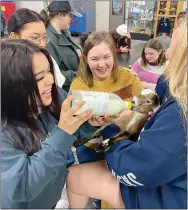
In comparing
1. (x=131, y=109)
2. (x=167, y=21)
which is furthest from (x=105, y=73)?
(x=167, y=21)

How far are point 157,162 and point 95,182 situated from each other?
29 cm

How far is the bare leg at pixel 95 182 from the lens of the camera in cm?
80

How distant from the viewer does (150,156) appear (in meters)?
0.63

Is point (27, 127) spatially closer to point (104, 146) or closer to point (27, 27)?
point (104, 146)

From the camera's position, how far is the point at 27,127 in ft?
2.31

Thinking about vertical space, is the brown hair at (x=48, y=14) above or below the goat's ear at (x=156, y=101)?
above

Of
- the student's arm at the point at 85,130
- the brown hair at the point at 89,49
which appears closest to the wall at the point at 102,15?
the brown hair at the point at 89,49

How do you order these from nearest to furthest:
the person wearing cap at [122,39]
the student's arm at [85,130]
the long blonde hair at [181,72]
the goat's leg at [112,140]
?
the long blonde hair at [181,72]
the goat's leg at [112,140]
the student's arm at [85,130]
the person wearing cap at [122,39]

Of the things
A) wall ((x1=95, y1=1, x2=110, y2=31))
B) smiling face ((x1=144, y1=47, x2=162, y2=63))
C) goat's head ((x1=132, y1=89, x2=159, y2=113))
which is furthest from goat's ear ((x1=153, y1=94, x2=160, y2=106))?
wall ((x1=95, y1=1, x2=110, y2=31))

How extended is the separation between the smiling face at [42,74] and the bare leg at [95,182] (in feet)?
1.01

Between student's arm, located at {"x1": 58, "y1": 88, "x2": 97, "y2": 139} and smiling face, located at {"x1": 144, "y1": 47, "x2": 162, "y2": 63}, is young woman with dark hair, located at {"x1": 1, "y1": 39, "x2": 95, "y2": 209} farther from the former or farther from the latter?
smiling face, located at {"x1": 144, "y1": 47, "x2": 162, "y2": 63}

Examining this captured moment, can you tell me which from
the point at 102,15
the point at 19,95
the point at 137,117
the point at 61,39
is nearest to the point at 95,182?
the point at 137,117

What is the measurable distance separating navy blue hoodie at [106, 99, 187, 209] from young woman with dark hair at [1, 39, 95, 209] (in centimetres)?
16

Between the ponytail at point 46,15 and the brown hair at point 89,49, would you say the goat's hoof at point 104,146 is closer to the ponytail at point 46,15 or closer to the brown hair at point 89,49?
the brown hair at point 89,49
